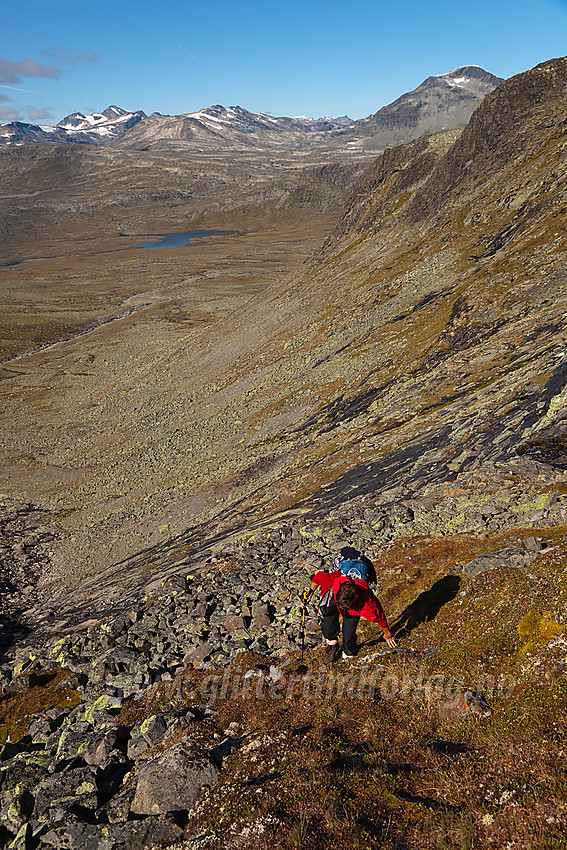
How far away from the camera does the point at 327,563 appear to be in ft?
62.8

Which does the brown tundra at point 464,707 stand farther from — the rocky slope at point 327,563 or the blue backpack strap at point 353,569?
the blue backpack strap at point 353,569

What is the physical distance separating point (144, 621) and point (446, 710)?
13.1m

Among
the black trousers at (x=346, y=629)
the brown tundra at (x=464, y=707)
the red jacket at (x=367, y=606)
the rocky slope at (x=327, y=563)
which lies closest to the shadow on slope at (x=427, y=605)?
the rocky slope at (x=327, y=563)

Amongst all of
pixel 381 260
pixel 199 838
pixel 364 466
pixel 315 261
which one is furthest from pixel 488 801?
pixel 315 261

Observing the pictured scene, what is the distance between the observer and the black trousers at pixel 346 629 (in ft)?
38.3

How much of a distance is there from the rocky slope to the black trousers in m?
0.41

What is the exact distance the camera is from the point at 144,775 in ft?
30.9

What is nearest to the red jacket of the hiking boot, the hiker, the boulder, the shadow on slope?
the hiker

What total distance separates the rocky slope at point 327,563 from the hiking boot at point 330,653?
0.38 meters

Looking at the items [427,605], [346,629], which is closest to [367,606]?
[346,629]

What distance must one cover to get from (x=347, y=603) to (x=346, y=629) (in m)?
0.87

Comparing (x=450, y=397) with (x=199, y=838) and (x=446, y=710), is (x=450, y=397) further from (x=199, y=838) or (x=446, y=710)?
(x=199, y=838)

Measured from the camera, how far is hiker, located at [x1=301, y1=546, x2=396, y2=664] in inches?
452

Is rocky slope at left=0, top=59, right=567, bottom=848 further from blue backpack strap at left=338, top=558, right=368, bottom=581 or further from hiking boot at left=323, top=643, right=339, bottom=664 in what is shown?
blue backpack strap at left=338, top=558, right=368, bottom=581
